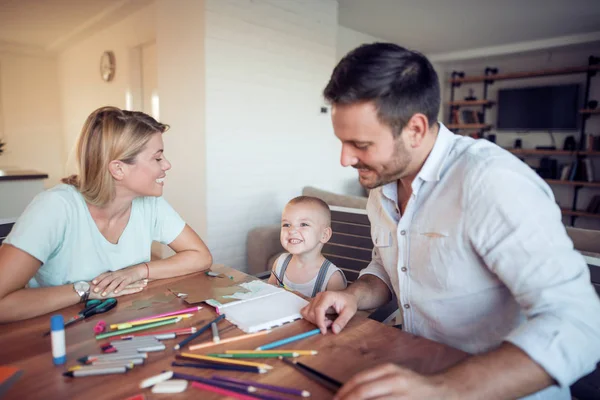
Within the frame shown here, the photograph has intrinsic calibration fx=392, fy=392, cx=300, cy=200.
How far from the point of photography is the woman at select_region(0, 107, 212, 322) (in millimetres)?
1154

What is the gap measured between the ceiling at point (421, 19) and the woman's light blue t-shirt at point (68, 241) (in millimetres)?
3719

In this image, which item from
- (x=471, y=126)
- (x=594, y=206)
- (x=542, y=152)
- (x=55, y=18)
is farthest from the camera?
(x=471, y=126)

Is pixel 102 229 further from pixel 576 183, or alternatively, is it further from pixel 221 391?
pixel 576 183

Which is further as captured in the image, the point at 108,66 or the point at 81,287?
the point at 108,66

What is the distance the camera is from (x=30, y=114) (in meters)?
6.99

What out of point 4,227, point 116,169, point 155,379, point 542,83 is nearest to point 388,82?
point 155,379

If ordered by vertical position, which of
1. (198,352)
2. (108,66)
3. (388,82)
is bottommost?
(198,352)

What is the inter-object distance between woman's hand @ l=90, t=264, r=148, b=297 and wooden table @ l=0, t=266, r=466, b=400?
0.11 meters

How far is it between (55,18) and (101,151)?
4.91 m

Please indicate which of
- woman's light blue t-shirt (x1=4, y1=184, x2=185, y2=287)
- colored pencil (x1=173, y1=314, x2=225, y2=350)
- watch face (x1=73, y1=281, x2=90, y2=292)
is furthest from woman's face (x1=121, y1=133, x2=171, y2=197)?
colored pencil (x1=173, y1=314, x2=225, y2=350)

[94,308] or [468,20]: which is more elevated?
[468,20]

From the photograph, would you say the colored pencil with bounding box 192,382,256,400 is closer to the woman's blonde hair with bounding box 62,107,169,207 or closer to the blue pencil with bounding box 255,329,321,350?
the blue pencil with bounding box 255,329,321,350

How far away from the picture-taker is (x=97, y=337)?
91 centimetres

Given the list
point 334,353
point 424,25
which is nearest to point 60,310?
point 334,353
